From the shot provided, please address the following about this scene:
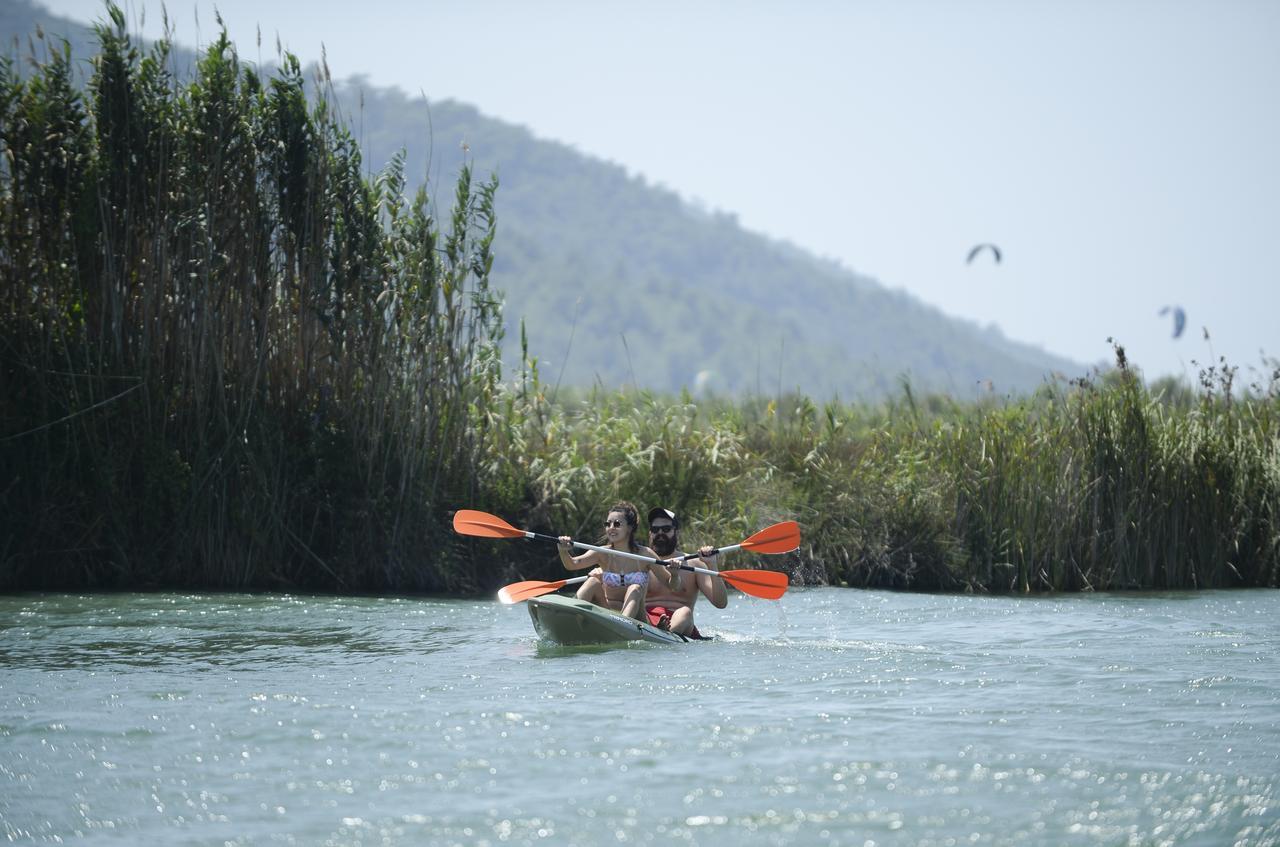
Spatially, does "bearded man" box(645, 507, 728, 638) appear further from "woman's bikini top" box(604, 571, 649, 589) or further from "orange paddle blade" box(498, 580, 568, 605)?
"orange paddle blade" box(498, 580, 568, 605)

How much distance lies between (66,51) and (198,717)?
19.7 feet

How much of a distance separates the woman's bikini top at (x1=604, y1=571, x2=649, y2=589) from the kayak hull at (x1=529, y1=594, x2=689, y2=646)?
1.28 feet

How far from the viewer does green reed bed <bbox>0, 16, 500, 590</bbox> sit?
9.92 meters

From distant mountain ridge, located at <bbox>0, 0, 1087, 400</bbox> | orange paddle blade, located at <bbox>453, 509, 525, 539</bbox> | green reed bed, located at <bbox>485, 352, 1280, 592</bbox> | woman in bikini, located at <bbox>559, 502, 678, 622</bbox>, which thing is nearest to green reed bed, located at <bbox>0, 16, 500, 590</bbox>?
green reed bed, located at <bbox>485, 352, 1280, 592</bbox>

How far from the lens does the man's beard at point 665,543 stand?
8.53 metres

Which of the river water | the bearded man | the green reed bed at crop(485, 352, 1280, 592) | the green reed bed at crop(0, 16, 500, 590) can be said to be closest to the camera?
the river water

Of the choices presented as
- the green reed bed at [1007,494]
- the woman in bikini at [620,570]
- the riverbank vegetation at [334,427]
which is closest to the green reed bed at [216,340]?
the riverbank vegetation at [334,427]

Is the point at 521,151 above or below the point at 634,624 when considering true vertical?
above

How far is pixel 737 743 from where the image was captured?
5695mm

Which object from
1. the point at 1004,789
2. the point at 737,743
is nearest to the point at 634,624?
the point at 737,743

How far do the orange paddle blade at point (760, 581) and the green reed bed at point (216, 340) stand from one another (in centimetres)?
248

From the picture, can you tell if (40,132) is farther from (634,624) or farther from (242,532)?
(634,624)

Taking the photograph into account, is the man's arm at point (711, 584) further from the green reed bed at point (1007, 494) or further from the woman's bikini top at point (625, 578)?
the green reed bed at point (1007, 494)

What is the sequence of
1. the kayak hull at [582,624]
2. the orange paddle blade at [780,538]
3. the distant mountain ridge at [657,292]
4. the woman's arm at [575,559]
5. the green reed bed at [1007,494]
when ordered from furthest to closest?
the distant mountain ridge at [657,292], the green reed bed at [1007,494], the orange paddle blade at [780,538], the woman's arm at [575,559], the kayak hull at [582,624]
